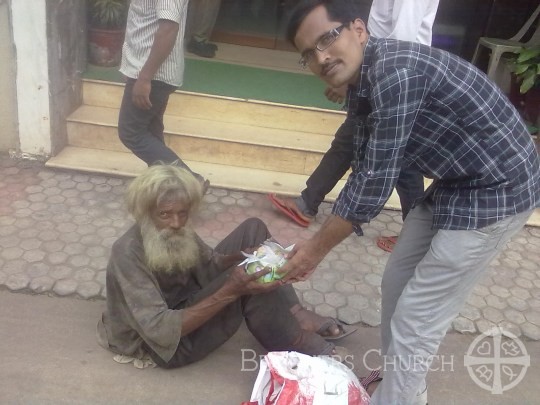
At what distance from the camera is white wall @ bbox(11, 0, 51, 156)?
4.04 metres

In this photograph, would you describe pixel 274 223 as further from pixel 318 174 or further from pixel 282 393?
pixel 282 393

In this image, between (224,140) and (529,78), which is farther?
(529,78)

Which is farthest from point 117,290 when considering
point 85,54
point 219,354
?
point 85,54

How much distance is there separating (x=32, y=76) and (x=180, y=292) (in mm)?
2437

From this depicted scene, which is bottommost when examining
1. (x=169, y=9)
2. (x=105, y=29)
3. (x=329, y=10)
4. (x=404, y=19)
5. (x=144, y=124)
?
(x=144, y=124)

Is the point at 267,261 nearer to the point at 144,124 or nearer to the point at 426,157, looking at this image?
the point at 426,157

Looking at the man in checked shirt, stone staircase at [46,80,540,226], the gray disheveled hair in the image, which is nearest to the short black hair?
the man in checked shirt

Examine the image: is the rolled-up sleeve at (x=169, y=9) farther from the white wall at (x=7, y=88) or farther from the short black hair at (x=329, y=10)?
the short black hair at (x=329, y=10)

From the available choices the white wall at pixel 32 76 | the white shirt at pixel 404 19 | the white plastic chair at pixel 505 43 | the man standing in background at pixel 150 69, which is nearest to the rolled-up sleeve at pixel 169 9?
the man standing in background at pixel 150 69

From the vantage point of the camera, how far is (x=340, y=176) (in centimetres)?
376

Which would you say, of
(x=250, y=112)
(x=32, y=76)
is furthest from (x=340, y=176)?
(x=32, y=76)

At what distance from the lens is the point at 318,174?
3.77m

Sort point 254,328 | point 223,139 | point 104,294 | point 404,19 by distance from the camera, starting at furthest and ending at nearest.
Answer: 1. point 223,139
2. point 104,294
3. point 404,19
4. point 254,328

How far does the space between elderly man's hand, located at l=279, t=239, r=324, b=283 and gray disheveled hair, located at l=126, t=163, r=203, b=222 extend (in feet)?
1.75
